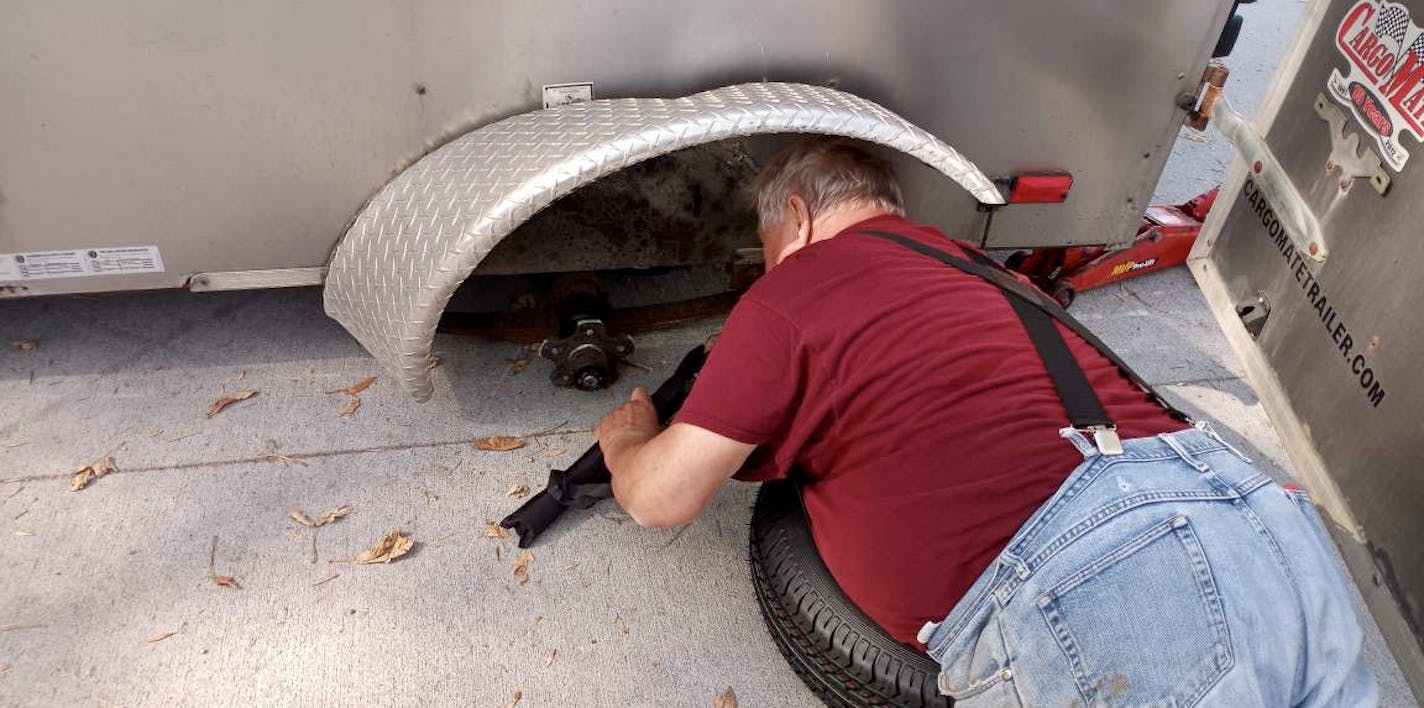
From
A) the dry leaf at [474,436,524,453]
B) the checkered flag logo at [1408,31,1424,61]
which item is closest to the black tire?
the dry leaf at [474,436,524,453]

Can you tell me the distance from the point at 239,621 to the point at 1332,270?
98.5 inches

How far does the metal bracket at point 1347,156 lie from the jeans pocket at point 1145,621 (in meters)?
0.97

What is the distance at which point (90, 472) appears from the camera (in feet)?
7.80

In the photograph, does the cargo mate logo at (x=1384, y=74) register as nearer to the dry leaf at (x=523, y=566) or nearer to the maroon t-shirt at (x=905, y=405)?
the maroon t-shirt at (x=905, y=405)

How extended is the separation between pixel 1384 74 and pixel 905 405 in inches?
48.5

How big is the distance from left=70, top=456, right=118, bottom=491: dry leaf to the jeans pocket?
89.2 inches

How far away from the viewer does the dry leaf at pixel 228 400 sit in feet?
8.46

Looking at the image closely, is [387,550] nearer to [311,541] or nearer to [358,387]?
[311,541]

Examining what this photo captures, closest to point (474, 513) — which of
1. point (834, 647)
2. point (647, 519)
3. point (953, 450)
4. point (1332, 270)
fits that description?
point (647, 519)

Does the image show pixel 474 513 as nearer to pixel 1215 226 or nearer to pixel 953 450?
pixel 953 450

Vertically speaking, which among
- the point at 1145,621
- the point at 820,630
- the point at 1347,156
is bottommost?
the point at 820,630

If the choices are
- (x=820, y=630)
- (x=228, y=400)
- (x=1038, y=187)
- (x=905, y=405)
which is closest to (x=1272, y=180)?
(x=1038, y=187)

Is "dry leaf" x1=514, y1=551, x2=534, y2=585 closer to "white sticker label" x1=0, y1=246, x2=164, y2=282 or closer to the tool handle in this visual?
the tool handle

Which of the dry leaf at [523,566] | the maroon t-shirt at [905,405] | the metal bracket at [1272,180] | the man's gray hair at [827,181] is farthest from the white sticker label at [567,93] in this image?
the metal bracket at [1272,180]
